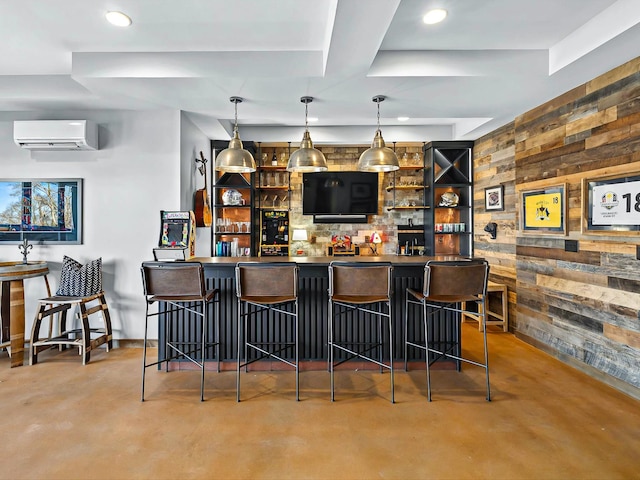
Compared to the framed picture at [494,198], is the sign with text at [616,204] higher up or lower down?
lower down

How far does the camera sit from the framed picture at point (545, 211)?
11.5ft

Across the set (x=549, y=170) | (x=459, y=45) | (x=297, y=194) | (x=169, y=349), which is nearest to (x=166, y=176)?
(x=169, y=349)

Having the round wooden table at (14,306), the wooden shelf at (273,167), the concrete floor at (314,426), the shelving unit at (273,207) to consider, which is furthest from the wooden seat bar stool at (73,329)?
the wooden shelf at (273,167)

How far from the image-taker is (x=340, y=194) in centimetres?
585

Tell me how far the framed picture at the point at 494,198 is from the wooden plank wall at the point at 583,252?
0.35 metres

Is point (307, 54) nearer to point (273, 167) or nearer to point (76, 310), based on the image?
point (273, 167)

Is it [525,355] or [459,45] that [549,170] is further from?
[525,355]

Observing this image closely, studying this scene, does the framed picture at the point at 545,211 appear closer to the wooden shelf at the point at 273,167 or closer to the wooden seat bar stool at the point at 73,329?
the wooden shelf at the point at 273,167

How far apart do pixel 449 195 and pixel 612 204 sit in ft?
8.92

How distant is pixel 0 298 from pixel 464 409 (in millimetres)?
4291

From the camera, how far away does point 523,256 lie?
4129 mm

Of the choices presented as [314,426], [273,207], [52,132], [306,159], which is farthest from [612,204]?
[52,132]

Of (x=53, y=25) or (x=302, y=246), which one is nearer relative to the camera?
(x=53, y=25)

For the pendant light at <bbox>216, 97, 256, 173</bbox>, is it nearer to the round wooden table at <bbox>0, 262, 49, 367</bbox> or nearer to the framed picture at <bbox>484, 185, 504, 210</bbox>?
the round wooden table at <bbox>0, 262, 49, 367</bbox>
